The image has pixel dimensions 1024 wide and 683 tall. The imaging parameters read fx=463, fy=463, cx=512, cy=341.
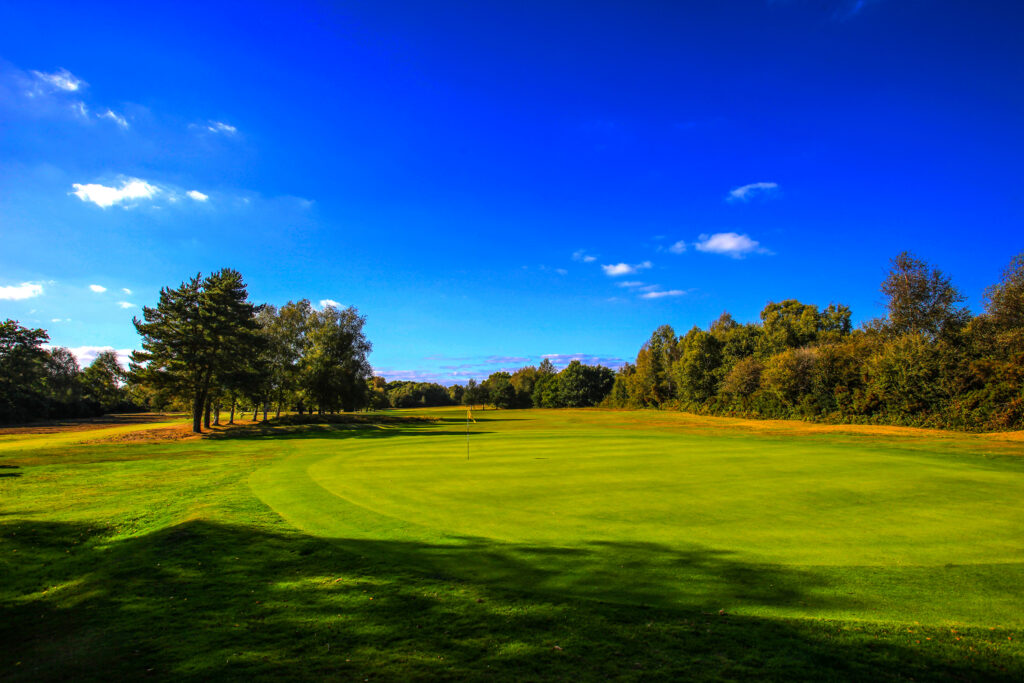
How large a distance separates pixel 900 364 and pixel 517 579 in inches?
1973

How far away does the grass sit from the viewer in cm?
516

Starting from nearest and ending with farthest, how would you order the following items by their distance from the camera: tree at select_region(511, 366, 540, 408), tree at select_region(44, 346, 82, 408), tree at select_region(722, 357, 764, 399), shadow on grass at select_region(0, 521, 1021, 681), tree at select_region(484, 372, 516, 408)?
1. shadow on grass at select_region(0, 521, 1021, 681)
2. tree at select_region(722, 357, 764, 399)
3. tree at select_region(44, 346, 82, 408)
4. tree at select_region(484, 372, 516, 408)
5. tree at select_region(511, 366, 540, 408)

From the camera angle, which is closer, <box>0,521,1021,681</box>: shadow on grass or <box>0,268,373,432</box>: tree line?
<box>0,521,1021,681</box>: shadow on grass

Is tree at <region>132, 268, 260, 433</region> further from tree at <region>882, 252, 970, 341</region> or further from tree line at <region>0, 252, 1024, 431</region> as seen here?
tree at <region>882, 252, 970, 341</region>

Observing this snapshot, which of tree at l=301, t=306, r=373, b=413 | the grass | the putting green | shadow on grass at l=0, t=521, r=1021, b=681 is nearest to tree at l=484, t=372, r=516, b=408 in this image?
tree at l=301, t=306, r=373, b=413

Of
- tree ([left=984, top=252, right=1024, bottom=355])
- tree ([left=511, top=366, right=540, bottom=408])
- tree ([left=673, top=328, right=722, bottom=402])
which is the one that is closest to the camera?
tree ([left=984, top=252, right=1024, bottom=355])

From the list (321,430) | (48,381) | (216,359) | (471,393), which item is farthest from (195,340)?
(471,393)

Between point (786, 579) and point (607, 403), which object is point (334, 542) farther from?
point (607, 403)

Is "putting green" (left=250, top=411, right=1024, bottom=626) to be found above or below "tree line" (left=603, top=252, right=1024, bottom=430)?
below

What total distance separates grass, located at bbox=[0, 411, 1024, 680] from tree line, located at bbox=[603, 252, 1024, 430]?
29.1 meters

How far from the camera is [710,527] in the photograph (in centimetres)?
1019

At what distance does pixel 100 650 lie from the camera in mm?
5578

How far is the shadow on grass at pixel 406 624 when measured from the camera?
195 inches

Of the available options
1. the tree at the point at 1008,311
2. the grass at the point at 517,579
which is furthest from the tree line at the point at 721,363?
the grass at the point at 517,579
